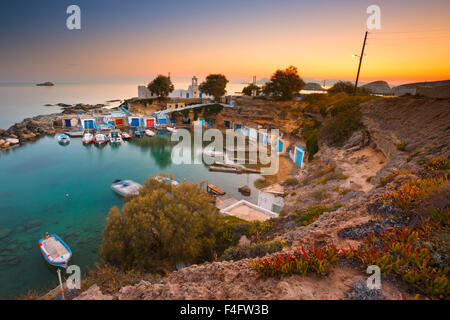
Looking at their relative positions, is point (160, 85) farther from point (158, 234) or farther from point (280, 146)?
point (158, 234)

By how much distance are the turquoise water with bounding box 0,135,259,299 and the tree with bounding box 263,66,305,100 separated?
27.0 m

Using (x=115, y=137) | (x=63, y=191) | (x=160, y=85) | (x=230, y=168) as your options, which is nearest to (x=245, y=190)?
(x=230, y=168)

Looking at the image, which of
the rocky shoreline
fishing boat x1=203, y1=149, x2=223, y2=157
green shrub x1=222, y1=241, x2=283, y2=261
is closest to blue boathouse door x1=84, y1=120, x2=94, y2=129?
the rocky shoreline

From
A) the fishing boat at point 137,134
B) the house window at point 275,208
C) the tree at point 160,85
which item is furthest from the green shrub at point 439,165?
the tree at point 160,85

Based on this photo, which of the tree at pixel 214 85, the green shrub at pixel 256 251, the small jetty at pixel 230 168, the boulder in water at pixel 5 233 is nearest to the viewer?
the green shrub at pixel 256 251

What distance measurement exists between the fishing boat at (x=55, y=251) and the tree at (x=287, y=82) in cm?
4554

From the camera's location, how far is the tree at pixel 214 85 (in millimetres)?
58969

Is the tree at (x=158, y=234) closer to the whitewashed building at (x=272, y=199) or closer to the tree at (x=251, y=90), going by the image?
the whitewashed building at (x=272, y=199)

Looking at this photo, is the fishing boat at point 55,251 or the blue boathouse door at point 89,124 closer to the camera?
the fishing boat at point 55,251

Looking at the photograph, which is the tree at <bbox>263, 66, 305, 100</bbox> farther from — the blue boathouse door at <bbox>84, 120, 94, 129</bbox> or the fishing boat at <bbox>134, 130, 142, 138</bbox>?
the blue boathouse door at <bbox>84, 120, 94, 129</bbox>

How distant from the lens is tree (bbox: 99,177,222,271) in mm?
10719

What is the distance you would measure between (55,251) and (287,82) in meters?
46.7
